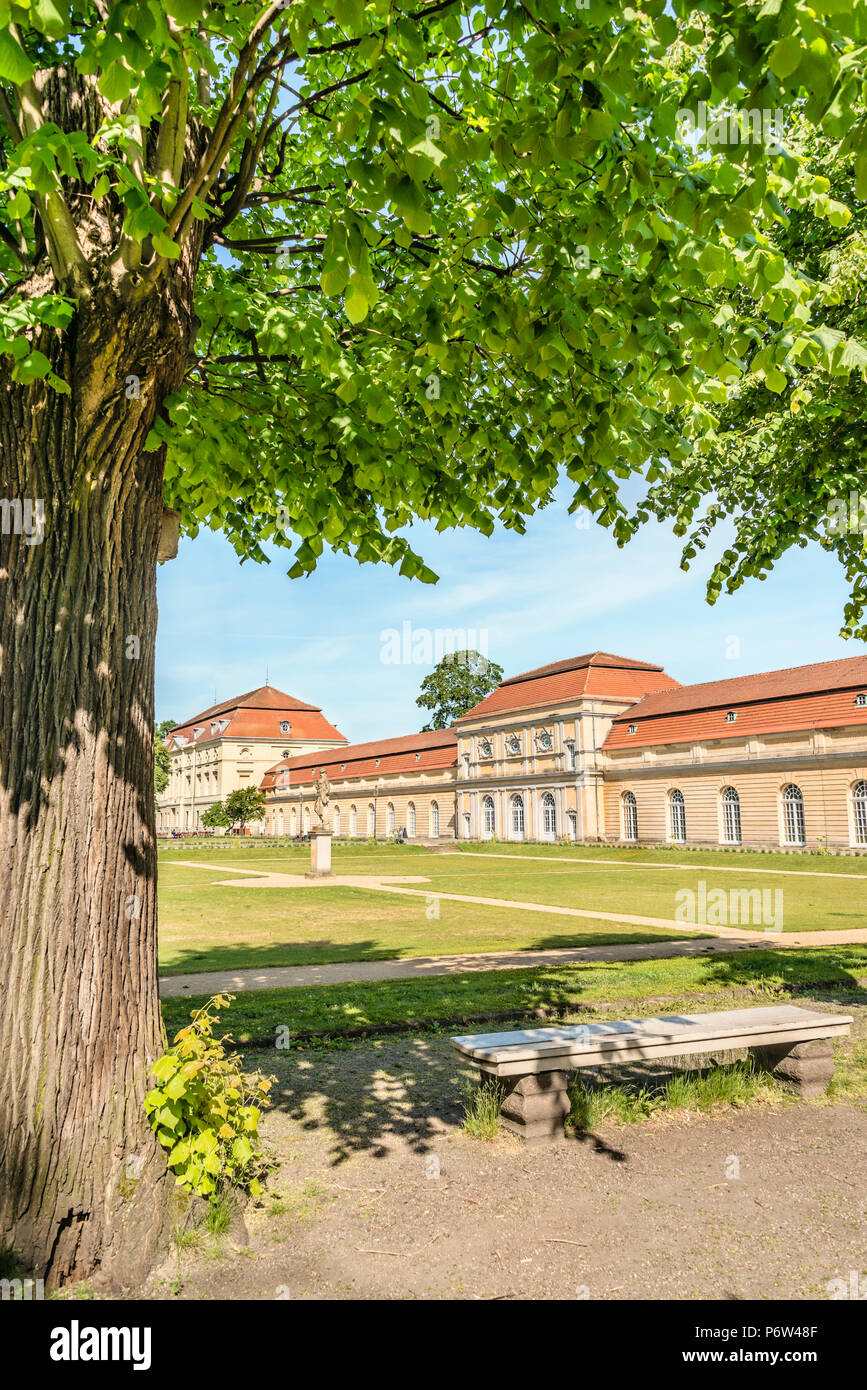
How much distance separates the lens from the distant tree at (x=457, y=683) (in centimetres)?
8194

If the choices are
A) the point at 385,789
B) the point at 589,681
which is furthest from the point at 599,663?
the point at 385,789

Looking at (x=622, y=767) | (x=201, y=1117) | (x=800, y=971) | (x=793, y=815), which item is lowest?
(x=793, y=815)

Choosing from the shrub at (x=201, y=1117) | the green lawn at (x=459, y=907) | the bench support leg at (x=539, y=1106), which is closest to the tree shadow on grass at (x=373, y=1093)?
the bench support leg at (x=539, y=1106)

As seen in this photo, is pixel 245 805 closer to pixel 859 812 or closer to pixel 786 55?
pixel 859 812

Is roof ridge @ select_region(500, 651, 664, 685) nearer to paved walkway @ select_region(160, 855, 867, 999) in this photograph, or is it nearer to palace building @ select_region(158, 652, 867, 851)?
palace building @ select_region(158, 652, 867, 851)

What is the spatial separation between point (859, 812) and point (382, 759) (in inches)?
1721

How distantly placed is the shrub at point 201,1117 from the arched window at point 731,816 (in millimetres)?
41297

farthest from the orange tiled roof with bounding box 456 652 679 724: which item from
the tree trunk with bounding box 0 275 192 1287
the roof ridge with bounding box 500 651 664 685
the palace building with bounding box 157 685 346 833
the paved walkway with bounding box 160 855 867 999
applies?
the tree trunk with bounding box 0 275 192 1287

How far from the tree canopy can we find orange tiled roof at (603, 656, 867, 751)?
33.3m

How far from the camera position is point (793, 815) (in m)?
39.3
